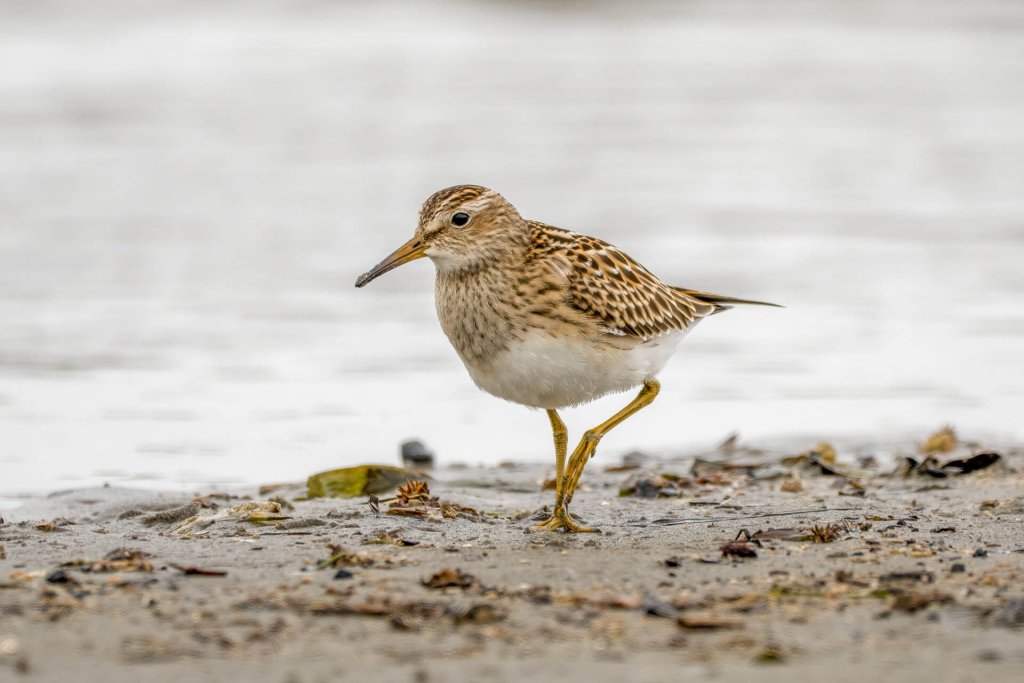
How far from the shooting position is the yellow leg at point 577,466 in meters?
6.24

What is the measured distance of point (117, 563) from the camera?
5285mm

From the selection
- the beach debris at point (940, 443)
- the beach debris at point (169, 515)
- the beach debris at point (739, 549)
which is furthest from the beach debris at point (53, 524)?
the beach debris at point (940, 443)

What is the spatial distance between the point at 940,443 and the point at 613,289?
3031 millimetres

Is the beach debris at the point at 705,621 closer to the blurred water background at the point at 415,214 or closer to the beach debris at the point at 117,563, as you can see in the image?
the beach debris at the point at 117,563

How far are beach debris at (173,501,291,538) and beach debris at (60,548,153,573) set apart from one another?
0.59m

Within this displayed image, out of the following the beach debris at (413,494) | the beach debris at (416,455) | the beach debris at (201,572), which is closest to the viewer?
the beach debris at (201,572)

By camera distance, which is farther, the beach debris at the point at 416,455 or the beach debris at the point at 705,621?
the beach debris at the point at 416,455

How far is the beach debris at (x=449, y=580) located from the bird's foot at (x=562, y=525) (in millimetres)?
1215

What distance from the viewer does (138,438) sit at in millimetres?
8969

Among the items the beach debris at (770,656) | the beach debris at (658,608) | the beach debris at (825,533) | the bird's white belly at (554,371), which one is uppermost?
the bird's white belly at (554,371)

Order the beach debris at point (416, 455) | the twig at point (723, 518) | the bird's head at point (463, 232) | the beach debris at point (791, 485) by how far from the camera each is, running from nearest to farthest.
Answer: the twig at point (723, 518) → the bird's head at point (463, 232) → the beach debris at point (791, 485) → the beach debris at point (416, 455)

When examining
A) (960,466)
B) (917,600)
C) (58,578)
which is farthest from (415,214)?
(917,600)

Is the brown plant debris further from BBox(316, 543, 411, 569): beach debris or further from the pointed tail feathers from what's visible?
the pointed tail feathers

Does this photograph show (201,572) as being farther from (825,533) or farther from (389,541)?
(825,533)
